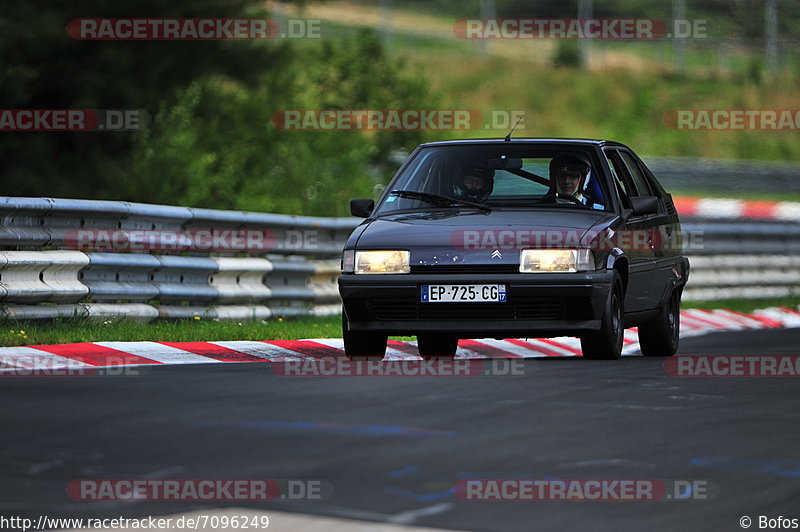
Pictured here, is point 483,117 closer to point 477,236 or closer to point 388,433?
point 477,236

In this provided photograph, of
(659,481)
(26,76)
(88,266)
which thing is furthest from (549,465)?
(26,76)

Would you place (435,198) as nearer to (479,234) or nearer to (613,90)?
(479,234)

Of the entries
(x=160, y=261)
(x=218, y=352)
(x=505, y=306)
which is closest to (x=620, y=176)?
(x=505, y=306)

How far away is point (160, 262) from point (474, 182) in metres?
2.90

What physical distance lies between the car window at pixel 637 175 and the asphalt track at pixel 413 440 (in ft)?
10.6

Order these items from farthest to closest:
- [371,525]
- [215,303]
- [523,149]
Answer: [215,303]
[523,149]
[371,525]

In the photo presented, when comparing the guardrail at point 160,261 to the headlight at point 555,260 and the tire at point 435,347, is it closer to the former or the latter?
the tire at point 435,347

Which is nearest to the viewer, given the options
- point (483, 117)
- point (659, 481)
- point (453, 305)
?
point (659, 481)

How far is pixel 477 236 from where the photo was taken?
10.5 metres

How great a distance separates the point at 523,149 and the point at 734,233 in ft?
37.3

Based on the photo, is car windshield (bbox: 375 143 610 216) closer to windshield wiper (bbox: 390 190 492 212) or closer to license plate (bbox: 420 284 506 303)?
windshield wiper (bbox: 390 190 492 212)

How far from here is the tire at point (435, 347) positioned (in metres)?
12.1

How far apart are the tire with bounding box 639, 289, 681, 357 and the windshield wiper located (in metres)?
1.89

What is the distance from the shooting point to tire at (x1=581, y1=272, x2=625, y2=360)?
34.8 feet
